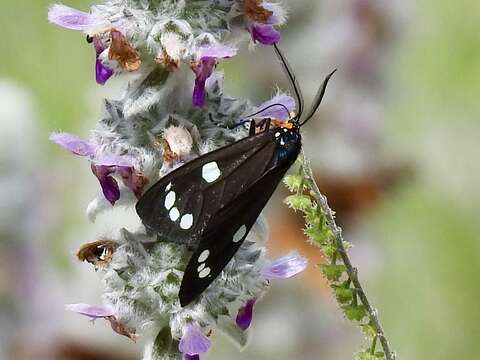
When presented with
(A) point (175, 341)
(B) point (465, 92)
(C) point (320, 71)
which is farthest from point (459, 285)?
(A) point (175, 341)

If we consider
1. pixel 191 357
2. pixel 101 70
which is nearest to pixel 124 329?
pixel 191 357

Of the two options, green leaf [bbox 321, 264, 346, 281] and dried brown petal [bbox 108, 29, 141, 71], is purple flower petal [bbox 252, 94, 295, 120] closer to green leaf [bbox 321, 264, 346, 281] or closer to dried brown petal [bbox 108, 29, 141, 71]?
dried brown petal [bbox 108, 29, 141, 71]

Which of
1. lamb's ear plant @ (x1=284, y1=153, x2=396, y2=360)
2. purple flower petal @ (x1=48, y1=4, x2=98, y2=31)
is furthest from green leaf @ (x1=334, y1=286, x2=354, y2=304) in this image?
purple flower petal @ (x1=48, y1=4, x2=98, y2=31)

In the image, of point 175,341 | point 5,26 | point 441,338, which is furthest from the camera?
point 5,26

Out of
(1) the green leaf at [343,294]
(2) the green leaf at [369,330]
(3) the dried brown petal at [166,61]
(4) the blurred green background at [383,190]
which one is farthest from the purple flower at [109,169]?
(4) the blurred green background at [383,190]

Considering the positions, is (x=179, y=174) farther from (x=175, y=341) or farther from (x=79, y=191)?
(x=79, y=191)
